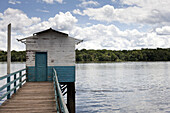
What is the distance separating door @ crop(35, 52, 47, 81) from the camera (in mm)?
15445

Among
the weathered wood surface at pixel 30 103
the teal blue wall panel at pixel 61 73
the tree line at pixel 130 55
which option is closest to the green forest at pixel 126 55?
the tree line at pixel 130 55

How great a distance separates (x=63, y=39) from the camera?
15578mm

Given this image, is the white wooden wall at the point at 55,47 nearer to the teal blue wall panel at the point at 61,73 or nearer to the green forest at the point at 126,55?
the teal blue wall panel at the point at 61,73

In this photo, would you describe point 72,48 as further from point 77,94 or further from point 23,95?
point 77,94

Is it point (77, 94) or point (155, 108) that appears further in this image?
point (77, 94)

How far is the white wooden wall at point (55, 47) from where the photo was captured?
15.5 meters

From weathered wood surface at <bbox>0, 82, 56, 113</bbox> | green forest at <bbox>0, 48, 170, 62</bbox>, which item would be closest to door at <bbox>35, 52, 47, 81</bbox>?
weathered wood surface at <bbox>0, 82, 56, 113</bbox>

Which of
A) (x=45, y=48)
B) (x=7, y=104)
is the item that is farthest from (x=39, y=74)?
(x=7, y=104)

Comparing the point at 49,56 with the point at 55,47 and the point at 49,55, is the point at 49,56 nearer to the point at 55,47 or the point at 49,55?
the point at 49,55

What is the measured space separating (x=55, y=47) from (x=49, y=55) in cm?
74

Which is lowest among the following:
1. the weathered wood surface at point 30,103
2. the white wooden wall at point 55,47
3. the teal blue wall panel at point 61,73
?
the weathered wood surface at point 30,103

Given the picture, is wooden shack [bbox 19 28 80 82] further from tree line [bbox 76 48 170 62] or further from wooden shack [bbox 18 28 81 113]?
tree line [bbox 76 48 170 62]

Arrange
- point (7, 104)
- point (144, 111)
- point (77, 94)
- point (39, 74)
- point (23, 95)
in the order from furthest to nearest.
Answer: point (77, 94), point (144, 111), point (39, 74), point (23, 95), point (7, 104)

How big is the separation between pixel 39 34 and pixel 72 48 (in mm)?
2640
